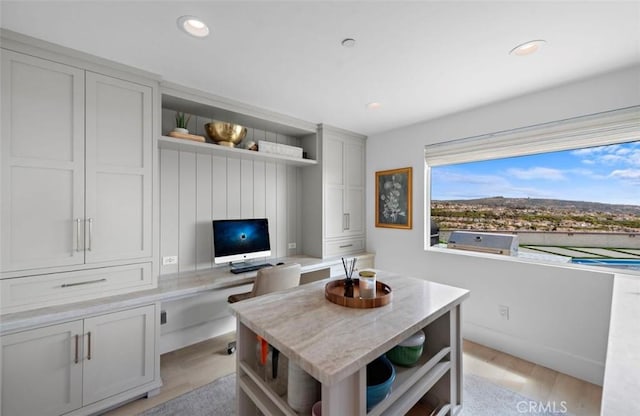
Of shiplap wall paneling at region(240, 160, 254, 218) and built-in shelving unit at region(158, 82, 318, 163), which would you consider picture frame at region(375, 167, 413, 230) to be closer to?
built-in shelving unit at region(158, 82, 318, 163)

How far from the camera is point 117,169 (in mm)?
1826

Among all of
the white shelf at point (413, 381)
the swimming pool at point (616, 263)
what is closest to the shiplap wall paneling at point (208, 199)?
the white shelf at point (413, 381)

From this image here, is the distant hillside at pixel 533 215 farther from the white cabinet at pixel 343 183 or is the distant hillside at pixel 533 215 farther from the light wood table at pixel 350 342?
the light wood table at pixel 350 342

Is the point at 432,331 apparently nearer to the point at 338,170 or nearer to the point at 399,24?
the point at 399,24

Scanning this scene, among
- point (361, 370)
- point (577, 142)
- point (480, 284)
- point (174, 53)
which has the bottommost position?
point (480, 284)

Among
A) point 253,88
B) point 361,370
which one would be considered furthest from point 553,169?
point 253,88

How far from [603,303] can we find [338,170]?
2674 millimetres

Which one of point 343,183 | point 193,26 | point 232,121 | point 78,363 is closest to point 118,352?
point 78,363

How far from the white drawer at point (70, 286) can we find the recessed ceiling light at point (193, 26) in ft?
5.28

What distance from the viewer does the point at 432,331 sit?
1.53 meters

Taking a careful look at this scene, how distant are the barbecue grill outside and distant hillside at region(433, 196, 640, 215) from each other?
1.04ft

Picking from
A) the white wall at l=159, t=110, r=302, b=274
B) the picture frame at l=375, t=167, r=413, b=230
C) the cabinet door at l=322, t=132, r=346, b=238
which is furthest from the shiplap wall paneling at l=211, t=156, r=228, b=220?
the picture frame at l=375, t=167, r=413, b=230

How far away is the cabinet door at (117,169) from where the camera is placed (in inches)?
68.5

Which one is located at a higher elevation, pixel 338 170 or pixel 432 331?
pixel 338 170
